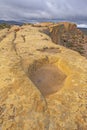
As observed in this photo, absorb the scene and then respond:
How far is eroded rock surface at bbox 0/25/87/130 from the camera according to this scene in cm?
1157

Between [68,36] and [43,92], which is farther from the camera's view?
[68,36]

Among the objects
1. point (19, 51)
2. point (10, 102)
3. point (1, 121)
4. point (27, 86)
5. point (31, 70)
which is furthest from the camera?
point (19, 51)

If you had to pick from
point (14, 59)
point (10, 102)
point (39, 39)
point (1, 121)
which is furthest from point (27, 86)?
point (39, 39)

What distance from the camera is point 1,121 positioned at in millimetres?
11297

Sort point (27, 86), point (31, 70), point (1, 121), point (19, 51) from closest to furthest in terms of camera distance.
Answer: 1. point (1, 121)
2. point (27, 86)
3. point (31, 70)
4. point (19, 51)

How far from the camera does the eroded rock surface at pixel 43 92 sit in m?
11.6

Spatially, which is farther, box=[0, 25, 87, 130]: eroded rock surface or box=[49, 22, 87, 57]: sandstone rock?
box=[49, 22, 87, 57]: sandstone rock

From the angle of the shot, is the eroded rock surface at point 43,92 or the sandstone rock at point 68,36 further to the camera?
the sandstone rock at point 68,36

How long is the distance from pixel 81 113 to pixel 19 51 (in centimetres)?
977

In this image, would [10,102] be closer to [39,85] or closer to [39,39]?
[39,85]

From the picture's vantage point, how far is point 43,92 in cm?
1427

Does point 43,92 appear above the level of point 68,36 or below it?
above

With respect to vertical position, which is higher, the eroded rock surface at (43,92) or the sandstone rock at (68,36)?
the eroded rock surface at (43,92)

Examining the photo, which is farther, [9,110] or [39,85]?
[39,85]
